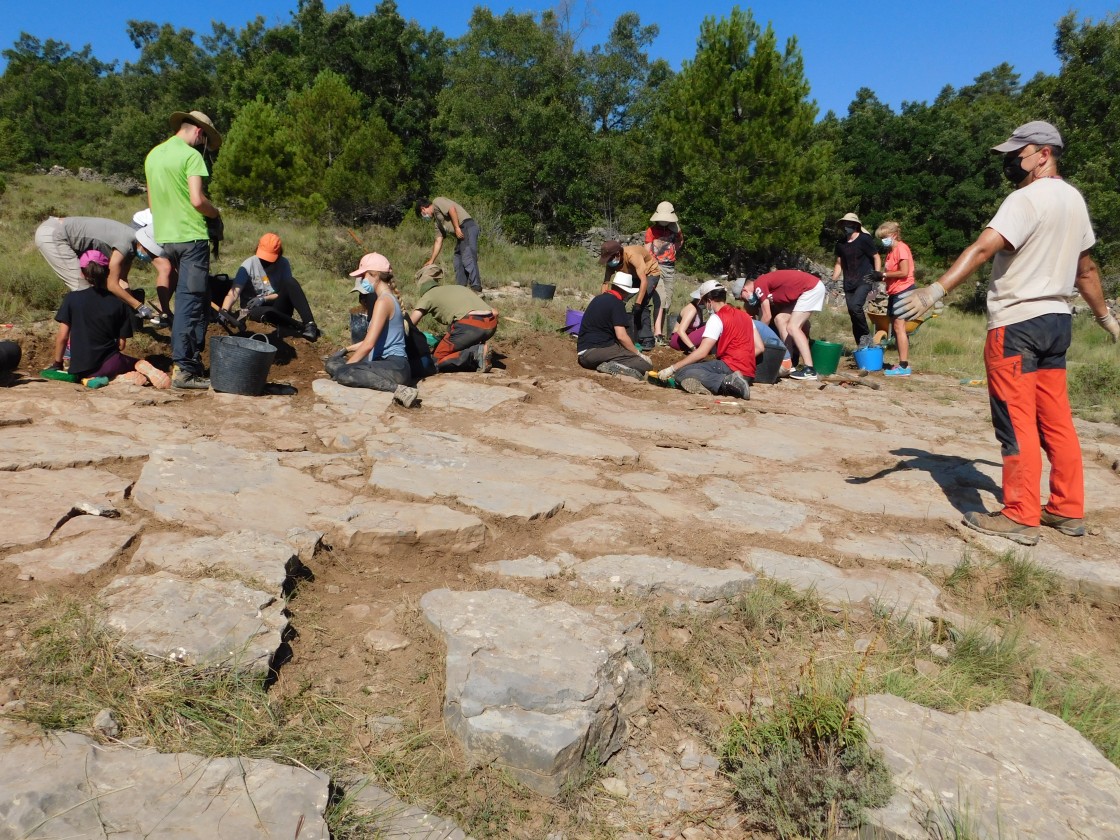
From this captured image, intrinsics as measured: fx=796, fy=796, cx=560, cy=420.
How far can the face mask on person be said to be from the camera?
363 cm

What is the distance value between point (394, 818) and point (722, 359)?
5734 millimetres

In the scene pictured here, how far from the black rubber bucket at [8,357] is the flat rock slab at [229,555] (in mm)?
3001

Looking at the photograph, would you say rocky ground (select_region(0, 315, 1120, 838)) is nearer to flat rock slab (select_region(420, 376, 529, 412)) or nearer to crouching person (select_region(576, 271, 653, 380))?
flat rock slab (select_region(420, 376, 529, 412))

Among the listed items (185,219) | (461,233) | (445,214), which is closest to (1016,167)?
(185,219)

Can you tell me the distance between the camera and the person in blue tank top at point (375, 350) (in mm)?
5738

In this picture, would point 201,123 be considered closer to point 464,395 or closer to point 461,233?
point 464,395

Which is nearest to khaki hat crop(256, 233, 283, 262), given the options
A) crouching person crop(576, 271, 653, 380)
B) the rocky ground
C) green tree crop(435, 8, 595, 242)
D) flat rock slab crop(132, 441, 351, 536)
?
the rocky ground

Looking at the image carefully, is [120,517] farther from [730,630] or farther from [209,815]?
[730,630]

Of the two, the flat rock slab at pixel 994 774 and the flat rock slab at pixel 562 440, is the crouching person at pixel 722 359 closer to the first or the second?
the flat rock slab at pixel 562 440

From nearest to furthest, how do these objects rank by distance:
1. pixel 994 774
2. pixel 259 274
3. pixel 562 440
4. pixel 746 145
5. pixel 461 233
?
pixel 994 774
pixel 562 440
pixel 259 274
pixel 461 233
pixel 746 145

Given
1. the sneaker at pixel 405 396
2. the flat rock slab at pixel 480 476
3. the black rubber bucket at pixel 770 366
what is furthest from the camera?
the black rubber bucket at pixel 770 366

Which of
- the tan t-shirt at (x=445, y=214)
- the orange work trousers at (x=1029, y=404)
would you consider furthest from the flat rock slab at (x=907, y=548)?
the tan t-shirt at (x=445, y=214)

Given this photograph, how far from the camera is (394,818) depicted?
1.95 metres

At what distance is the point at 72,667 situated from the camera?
218cm
